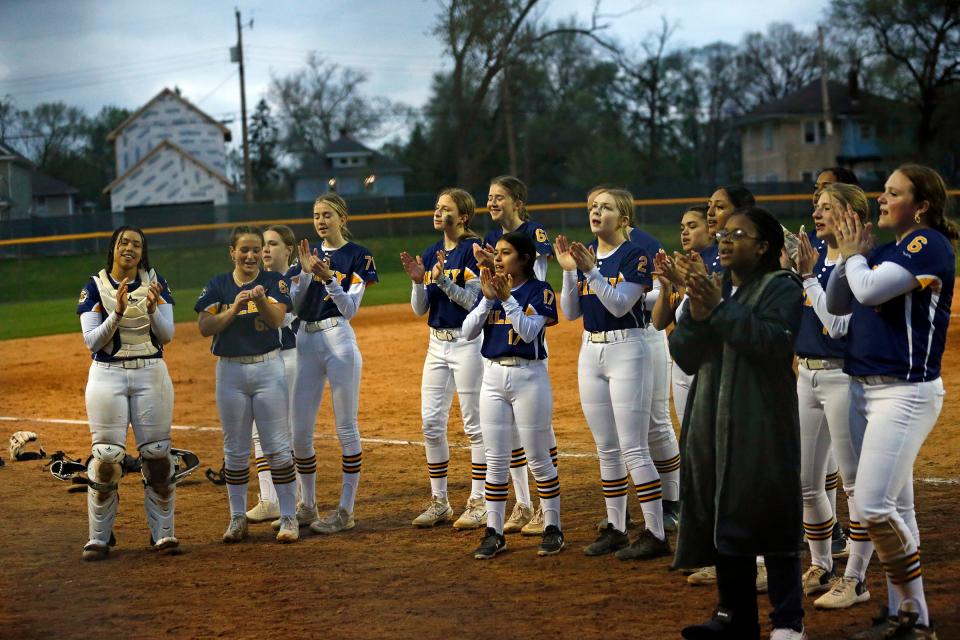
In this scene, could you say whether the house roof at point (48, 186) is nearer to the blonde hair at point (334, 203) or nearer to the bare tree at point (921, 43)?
the blonde hair at point (334, 203)

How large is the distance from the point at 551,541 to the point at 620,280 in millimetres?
1276

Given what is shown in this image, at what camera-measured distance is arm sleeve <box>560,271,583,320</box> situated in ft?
17.1

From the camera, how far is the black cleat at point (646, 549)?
16.5ft

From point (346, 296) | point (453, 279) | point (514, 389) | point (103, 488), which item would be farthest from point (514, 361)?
point (103, 488)

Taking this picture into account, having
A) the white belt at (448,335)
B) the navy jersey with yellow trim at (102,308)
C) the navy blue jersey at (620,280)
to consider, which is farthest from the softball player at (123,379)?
the navy blue jersey at (620,280)

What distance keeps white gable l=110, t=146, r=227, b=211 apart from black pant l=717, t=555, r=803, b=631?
320 centimetres

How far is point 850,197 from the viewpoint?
14.0 feet

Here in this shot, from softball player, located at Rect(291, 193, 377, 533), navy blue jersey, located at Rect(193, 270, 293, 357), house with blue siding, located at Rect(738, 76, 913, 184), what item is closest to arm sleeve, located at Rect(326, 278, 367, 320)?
softball player, located at Rect(291, 193, 377, 533)

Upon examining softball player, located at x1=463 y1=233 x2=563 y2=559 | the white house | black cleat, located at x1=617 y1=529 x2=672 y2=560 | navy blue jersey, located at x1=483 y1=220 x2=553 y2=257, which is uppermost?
the white house

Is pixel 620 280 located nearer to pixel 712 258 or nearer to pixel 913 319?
pixel 712 258

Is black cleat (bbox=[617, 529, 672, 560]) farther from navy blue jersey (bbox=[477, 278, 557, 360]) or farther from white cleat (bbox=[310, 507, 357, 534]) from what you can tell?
white cleat (bbox=[310, 507, 357, 534])

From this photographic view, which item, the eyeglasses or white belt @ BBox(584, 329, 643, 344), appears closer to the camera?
the eyeglasses

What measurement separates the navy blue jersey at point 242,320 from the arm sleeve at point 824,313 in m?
2.66

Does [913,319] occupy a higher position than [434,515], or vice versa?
[913,319]
